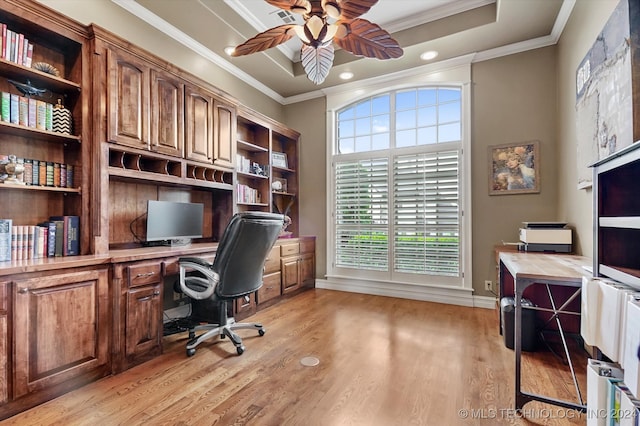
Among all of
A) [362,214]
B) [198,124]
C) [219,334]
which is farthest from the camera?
[362,214]

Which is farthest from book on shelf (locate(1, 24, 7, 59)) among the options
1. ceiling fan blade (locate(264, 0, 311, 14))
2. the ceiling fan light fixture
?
the ceiling fan light fixture

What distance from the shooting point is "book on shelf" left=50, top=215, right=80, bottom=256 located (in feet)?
7.00

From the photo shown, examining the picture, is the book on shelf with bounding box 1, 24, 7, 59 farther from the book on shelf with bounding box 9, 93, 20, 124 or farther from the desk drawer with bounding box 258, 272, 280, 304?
the desk drawer with bounding box 258, 272, 280, 304

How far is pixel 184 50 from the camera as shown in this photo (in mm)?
3334

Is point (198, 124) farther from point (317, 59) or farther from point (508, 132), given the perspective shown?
point (508, 132)

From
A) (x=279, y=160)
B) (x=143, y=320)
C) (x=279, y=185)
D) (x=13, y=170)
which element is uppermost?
(x=279, y=160)

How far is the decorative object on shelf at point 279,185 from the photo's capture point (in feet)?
14.4

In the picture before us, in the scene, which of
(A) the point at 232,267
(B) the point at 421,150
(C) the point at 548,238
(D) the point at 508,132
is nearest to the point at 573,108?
(D) the point at 508,132

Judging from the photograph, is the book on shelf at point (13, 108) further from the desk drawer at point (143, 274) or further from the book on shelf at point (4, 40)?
the desk drawer at point (143, 274)

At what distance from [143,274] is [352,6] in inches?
95.4

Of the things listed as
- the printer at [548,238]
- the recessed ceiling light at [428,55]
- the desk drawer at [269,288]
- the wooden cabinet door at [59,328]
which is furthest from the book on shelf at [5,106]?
the printer at [548,238]

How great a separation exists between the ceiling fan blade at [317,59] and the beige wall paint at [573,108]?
190 cm

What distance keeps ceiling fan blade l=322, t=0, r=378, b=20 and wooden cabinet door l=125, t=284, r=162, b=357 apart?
244 centimetres

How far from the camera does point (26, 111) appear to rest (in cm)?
201
